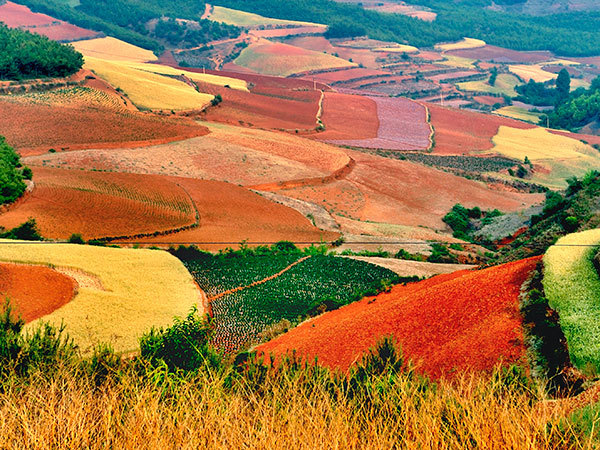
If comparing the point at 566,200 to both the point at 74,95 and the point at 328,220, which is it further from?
the point at 74,95

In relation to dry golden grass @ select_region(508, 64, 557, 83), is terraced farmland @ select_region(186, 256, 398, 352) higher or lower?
lower

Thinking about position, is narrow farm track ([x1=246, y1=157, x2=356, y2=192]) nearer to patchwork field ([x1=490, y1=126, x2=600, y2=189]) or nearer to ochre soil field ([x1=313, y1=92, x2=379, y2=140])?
ochre soil field ([x1=313, y1=92, x2=379, y2=140])

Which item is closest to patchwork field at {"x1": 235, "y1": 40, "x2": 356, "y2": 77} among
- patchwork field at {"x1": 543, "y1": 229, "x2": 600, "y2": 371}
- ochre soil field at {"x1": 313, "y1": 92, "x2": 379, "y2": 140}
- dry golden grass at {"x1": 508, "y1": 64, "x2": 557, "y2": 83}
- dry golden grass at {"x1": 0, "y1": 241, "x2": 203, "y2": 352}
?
ochre soil field at {"x1": 313, "y1": 92, "x2": 379, "y2": 140}

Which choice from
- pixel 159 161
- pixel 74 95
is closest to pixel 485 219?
pixel 159 161

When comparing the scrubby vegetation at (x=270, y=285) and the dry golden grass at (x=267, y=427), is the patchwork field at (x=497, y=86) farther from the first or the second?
the dry golden grass at (x=267, y=427)

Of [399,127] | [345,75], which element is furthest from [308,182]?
[345,75]

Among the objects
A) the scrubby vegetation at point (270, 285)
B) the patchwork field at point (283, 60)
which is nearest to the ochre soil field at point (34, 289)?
the scrubby vegetation at point (270, 285)

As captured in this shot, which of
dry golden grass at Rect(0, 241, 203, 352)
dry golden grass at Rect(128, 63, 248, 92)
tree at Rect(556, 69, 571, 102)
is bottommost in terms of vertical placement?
dry golden grass at Rect(0, 241, 203, 352)
